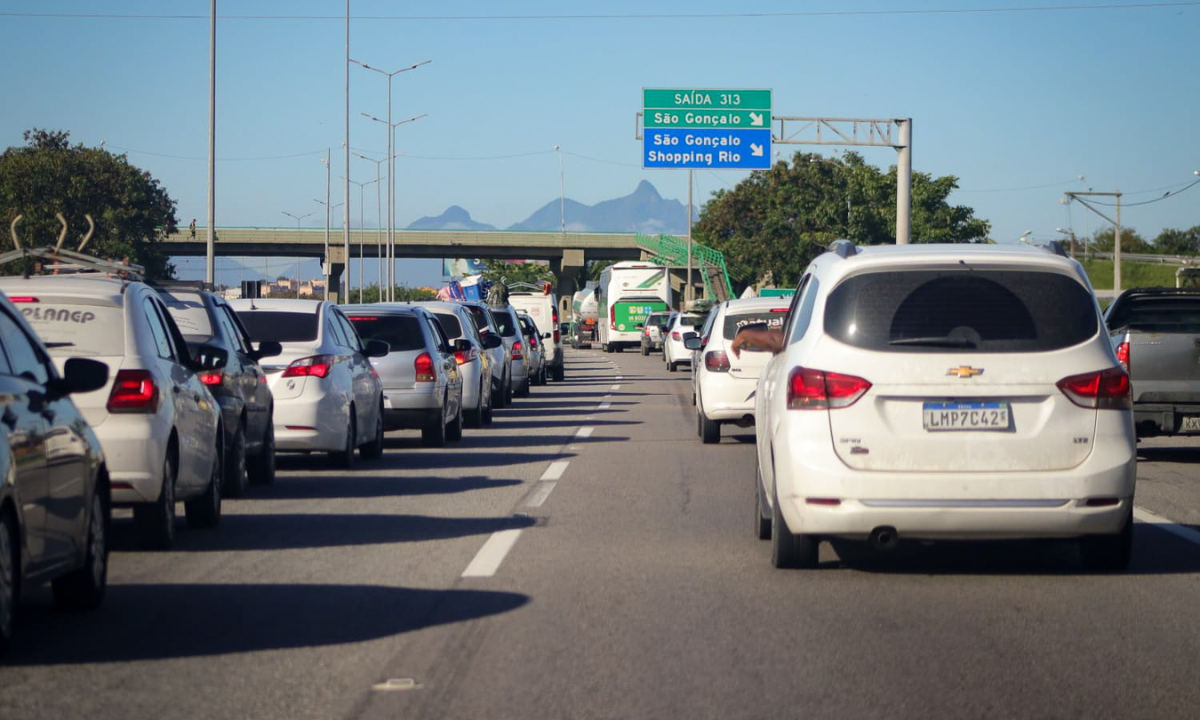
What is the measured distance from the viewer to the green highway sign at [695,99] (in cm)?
4331

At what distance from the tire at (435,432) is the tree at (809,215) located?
5276 centimetres

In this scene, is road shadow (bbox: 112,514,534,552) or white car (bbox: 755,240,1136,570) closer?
white car (bbox: 755,240,1136,570)

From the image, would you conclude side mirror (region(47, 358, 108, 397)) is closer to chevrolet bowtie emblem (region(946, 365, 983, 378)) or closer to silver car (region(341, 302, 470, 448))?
chevrolet bowtie emblem (region(946, 365, 983, 378))

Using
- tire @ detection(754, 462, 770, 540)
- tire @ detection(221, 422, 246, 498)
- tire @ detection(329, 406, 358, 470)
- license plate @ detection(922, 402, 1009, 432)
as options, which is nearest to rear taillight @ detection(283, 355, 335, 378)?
tire @ detection(329, 406, 358, 470)

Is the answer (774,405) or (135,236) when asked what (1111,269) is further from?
(774,405)

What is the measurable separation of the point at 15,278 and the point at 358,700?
Result: 5775mm

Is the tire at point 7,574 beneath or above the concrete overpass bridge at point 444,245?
beneath

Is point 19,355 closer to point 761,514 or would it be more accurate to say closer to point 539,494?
point 761,514

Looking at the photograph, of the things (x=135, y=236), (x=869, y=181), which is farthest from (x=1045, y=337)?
(x=869, y=181)

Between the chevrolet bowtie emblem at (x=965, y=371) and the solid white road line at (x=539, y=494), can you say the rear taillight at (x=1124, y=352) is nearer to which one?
the solid white road line at (x=539, y=494)

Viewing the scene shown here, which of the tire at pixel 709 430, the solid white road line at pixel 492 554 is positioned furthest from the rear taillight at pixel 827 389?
the tire at pixel 709 430

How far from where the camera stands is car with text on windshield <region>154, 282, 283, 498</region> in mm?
12633

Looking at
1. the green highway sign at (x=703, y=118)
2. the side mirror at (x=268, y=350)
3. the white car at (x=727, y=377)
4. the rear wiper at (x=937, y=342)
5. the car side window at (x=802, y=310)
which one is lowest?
the white car at (x=727, y=377)

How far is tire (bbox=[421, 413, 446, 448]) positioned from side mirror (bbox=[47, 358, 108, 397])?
1038 centimetres
